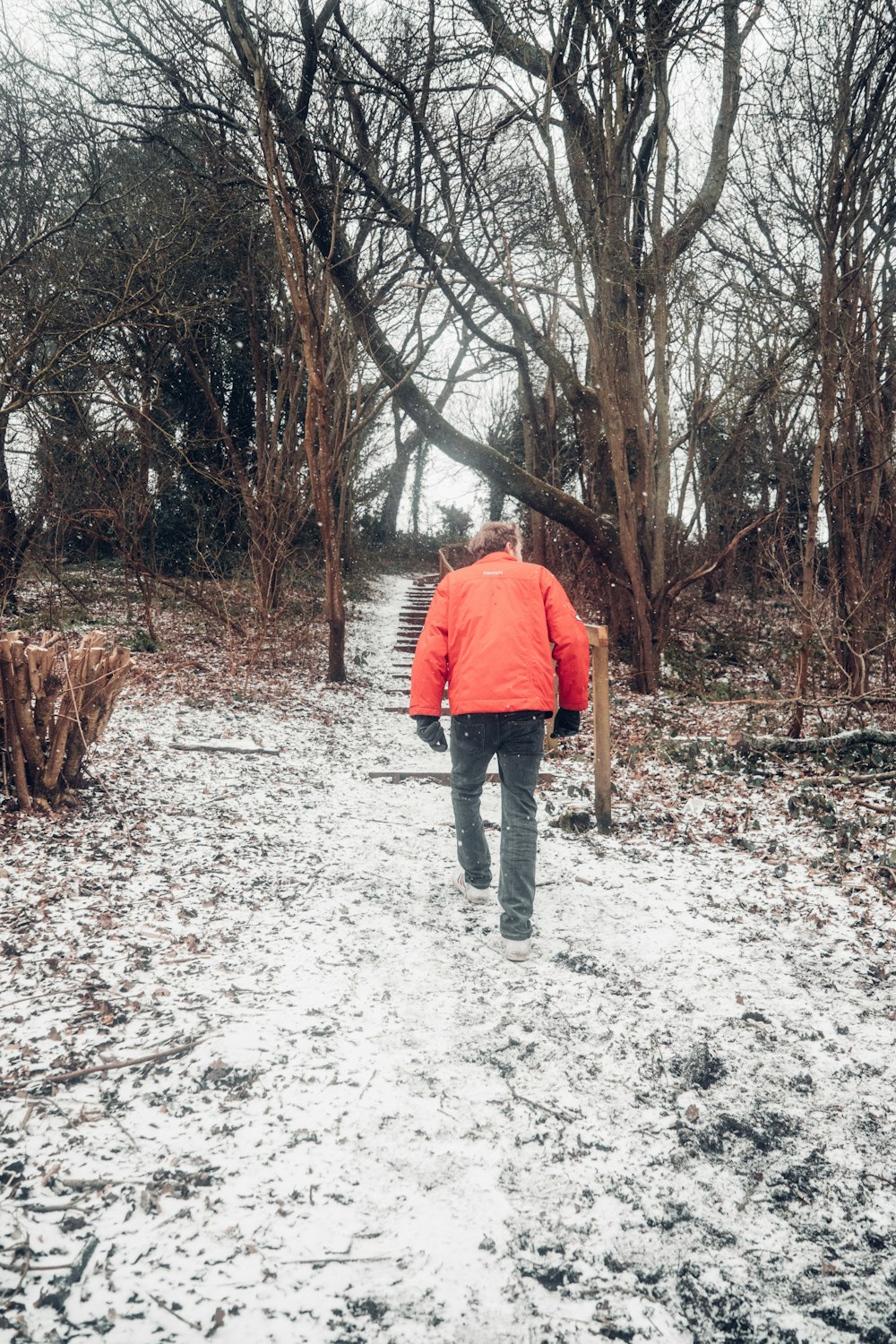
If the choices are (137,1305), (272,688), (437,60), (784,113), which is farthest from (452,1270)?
(437,60)

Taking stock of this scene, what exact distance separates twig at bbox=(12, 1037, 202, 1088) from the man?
4.55 feet

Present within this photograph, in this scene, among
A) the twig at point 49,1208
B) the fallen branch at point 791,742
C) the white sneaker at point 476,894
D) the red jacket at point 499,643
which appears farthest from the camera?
the fallen branch at point 791,742

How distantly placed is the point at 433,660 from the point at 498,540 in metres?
0.64

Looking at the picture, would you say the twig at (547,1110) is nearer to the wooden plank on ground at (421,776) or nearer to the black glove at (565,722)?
the black glove at (565,722)

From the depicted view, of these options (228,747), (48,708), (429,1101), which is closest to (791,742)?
(228,747)

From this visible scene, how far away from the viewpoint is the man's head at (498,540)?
3.64 metres

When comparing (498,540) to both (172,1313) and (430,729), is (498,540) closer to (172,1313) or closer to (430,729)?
(430,729)

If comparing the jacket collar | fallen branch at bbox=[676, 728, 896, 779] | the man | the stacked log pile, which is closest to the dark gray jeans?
the man

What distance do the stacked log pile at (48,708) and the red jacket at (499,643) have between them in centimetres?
215

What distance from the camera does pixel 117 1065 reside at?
2506 millimetres

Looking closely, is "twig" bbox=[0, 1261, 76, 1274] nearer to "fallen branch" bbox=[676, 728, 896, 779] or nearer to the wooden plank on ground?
the wooden plank on ground

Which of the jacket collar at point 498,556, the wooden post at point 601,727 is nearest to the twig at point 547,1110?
the jacket collar at point 498,556

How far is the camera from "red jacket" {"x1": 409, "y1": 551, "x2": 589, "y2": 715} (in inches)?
131

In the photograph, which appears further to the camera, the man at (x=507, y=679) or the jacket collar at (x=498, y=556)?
the jacket collar at (x=498, y=556)
